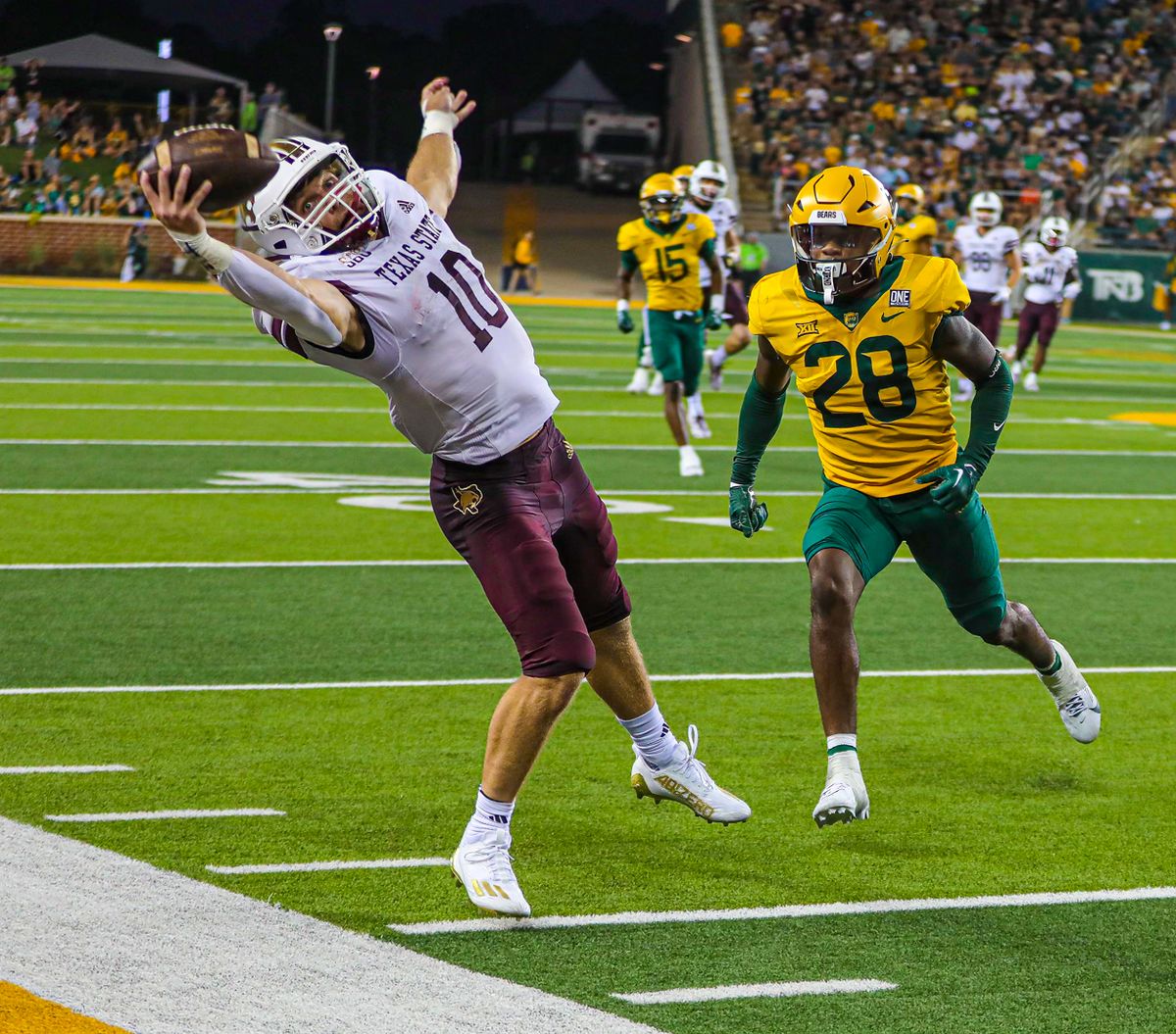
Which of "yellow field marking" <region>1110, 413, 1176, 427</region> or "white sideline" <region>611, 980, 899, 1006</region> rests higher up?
"white sideline" <region>611, 980, 899, 1006</region>

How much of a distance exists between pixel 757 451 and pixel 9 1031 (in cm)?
299

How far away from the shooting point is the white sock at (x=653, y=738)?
4895 millimetres

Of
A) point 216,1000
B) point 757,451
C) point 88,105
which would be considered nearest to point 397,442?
point 757,451

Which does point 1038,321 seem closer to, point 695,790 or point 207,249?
point 695,790

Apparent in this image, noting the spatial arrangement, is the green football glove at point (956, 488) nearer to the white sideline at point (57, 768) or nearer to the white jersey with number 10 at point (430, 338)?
the white jersey with number 10 at point (430, 338)

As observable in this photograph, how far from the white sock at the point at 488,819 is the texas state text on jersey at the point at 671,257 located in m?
8.82

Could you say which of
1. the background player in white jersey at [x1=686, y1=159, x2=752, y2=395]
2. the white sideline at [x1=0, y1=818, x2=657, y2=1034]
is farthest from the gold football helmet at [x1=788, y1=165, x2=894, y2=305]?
the background player in white jersey at [x1=686, y1=159, x2=752, y2=395]

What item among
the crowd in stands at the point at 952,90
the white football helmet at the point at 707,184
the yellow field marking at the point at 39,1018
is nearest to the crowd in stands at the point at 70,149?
the crowd in stands at the point at 952,90

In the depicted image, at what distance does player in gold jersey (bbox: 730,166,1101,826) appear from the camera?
5156 mm

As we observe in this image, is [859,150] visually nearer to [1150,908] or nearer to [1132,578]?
[1132,578]

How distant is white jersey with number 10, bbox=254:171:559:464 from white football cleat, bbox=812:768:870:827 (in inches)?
47.2

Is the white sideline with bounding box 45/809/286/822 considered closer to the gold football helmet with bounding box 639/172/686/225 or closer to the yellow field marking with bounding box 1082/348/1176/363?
the gold football helmet with bounding box 639/172/686/225

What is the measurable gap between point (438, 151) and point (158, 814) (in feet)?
6.64

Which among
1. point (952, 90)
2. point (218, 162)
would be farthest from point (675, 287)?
point (952, 90)
